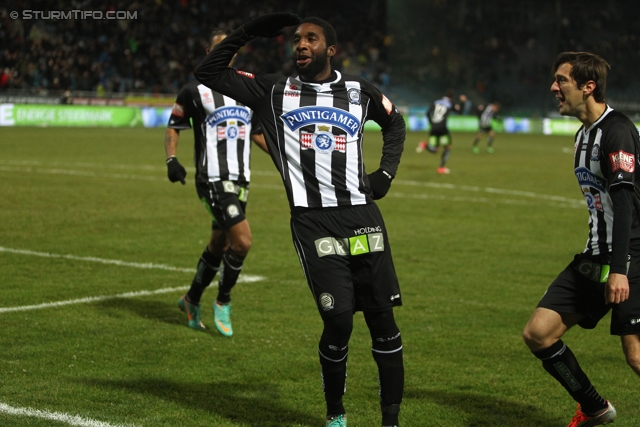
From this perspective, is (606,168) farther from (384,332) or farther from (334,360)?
(334,360)

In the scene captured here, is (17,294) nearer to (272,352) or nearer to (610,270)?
(272,352)

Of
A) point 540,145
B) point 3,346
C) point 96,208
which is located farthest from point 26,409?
point 540,145

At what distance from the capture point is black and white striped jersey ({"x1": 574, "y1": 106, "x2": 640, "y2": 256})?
4.53m

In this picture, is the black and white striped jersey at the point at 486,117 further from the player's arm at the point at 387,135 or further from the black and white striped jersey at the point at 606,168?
the black and white striped jersey at the point at 606,168

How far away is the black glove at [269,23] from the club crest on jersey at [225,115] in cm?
250

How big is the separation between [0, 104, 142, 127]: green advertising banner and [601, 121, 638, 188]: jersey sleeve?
34589 mm

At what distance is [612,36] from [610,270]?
5276 centimetres

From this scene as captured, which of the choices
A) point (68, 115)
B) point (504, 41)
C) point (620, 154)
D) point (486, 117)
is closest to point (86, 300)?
point (620, 154)

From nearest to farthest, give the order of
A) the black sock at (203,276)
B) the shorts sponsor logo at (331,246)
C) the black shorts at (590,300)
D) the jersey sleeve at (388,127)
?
the black shorts at (590,300) < the shorts sponsor logo at (331,246) < the jersey sleeve at (388,127) < the black sock at (203,276)

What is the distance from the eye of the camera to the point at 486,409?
5.45 metres

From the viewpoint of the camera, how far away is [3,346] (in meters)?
6.44

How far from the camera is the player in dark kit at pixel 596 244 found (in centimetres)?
451

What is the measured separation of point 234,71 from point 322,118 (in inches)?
24.9

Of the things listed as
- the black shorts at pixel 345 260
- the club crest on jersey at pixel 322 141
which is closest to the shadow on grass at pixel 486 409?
the black shorts at pixel 345 260
